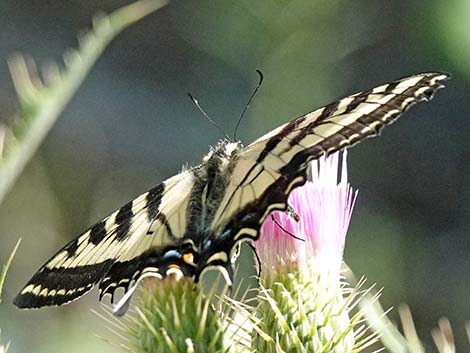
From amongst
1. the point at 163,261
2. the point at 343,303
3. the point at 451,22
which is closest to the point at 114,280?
the point at 163,261

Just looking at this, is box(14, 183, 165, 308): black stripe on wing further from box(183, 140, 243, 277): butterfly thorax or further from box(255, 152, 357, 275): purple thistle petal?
box(255, 152, 357, 275): purple thistle petal

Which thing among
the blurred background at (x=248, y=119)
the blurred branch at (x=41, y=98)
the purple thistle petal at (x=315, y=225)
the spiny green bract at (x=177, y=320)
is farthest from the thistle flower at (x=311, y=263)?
the blurred background at (x=248, y=119)

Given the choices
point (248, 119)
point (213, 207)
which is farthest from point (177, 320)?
point (248, 119)

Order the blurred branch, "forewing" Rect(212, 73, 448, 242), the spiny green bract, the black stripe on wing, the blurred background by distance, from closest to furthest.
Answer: the blurred branch → "forewing" Rect(212, 73, 448, 242) → the spiny green bract → the black stripe on wing → the blurred background

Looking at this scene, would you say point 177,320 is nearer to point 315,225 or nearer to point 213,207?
point 213,207

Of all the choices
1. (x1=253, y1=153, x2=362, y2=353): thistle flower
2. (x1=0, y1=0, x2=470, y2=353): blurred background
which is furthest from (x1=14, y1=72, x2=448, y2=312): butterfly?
(x1=0, y1=0, x2=470, y2=353): blurred background

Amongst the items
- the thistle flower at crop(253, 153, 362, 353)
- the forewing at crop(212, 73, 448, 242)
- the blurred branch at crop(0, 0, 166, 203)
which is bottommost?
the thistle flower at crop(253, 153, 362, 353)
